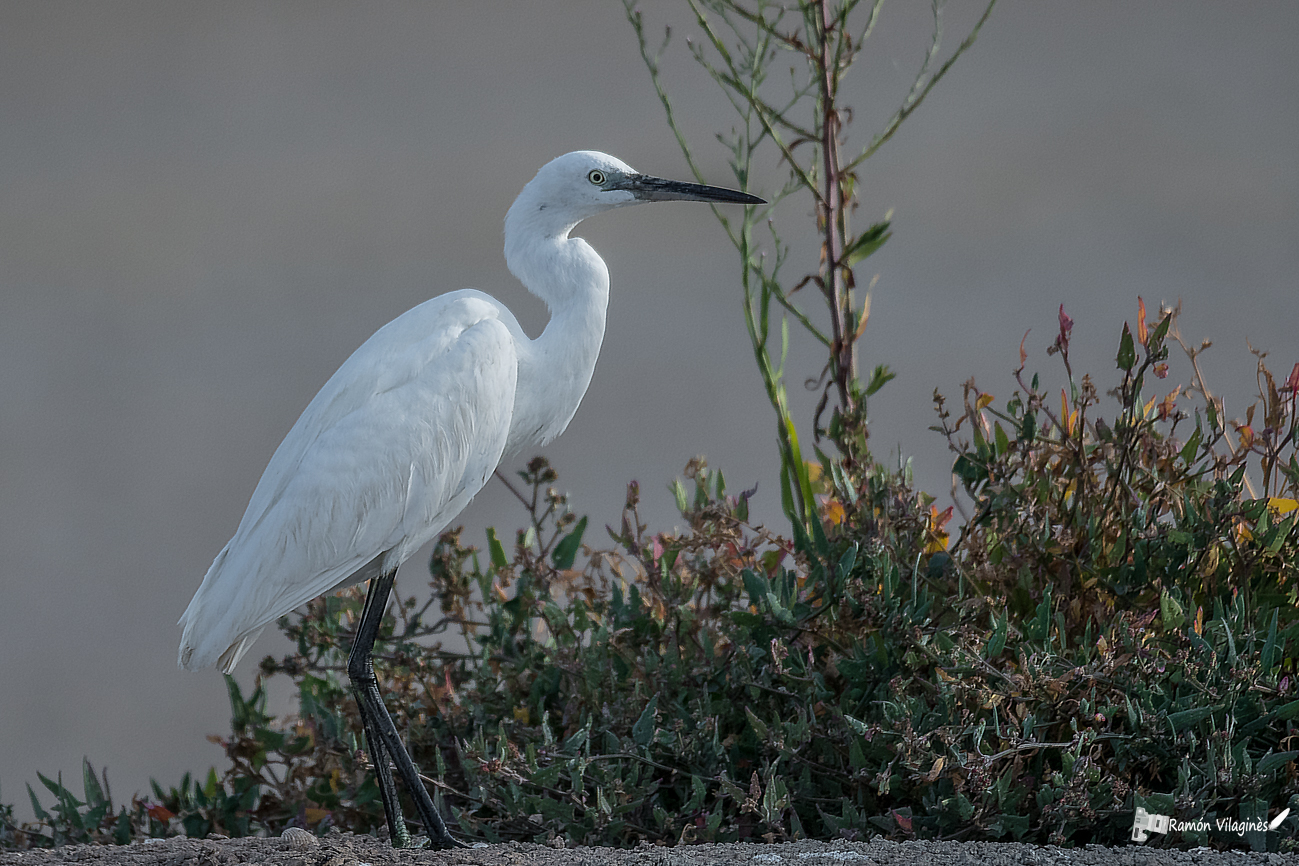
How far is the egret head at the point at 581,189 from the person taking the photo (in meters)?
2.34

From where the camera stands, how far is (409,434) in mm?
2145

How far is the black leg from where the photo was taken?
204 centimetres

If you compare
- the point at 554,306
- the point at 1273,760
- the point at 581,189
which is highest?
the point at 581,189

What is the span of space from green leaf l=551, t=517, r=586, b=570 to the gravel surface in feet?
3.09

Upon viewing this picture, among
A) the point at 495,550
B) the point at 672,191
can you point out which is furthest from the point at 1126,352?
the point at 495,550

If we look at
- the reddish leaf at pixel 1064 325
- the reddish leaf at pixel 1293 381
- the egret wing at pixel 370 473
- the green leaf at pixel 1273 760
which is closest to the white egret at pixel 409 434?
the egret wing at pixel 370 473

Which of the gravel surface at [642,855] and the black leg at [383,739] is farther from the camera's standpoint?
the black leg at [383,739]

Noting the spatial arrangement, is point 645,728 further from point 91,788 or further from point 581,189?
point 91,788

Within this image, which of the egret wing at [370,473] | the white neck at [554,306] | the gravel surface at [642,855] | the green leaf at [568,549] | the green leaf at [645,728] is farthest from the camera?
the green leaf at [568,549]

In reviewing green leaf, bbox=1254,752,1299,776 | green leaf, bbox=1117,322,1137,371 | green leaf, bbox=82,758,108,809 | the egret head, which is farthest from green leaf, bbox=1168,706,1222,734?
green leaf, bbox=82,758,108,809

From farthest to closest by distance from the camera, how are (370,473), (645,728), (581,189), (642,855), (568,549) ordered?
1. (568,549)
2. (581,189)
3. (370,473)
4. (645,728)
5. (642,855)

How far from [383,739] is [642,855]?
768 millimetres

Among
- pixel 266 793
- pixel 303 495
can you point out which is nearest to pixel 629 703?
pixel 303 495

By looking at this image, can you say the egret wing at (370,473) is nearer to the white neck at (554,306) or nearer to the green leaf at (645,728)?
the white neck at (554,306)
